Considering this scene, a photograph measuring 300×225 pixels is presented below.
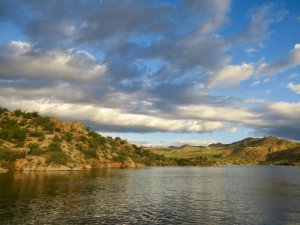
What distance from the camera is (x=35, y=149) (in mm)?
152250

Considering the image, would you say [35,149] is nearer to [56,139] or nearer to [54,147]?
[54,147]

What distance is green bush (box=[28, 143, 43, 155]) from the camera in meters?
151

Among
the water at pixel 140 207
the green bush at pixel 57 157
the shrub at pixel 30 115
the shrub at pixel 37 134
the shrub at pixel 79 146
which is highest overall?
the shrub at pixel 30 115

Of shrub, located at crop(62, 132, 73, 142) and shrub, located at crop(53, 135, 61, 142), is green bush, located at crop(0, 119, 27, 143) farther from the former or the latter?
shrub, located at crop(62, 132, 73, 142)

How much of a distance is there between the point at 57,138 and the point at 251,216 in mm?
133717

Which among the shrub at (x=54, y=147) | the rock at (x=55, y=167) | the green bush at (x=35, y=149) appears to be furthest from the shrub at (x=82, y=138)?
the green bush at (x=35, y=149)

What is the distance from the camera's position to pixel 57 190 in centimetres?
7550

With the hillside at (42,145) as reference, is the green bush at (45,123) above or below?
above

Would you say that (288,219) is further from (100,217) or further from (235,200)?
(100,217)

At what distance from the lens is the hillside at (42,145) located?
146500 millimetres

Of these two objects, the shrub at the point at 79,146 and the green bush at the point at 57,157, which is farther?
the shrub at the point at 79,146

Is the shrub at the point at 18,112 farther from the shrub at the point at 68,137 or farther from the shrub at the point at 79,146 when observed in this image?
the shrub at the point at 79,146

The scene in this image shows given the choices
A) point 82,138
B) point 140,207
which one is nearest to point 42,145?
point 82,138

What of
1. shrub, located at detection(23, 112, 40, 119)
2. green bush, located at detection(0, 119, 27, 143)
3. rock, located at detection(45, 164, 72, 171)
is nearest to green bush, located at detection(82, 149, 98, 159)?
rock, located at detection(45, 164, 72, 171)
